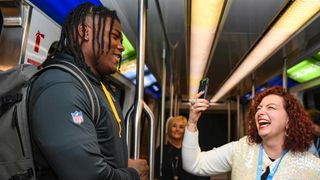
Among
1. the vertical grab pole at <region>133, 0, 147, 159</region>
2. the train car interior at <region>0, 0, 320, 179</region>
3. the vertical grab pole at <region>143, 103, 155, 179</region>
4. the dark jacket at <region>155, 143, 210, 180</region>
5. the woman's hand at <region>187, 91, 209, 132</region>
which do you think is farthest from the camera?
the dark jacket at <region>155, 143, 210, 180</region>

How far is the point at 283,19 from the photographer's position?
6.58 feet

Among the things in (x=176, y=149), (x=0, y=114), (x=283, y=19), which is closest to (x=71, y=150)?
(x=0, y=114)

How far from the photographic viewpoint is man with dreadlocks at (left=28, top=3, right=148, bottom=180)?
854 millimetres

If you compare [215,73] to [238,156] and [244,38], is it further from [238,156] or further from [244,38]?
[238,156]

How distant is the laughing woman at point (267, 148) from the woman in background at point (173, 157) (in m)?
1.23

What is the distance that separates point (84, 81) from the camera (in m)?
0.97

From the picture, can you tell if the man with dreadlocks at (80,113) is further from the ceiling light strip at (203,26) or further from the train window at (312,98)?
the train window at (312,98)

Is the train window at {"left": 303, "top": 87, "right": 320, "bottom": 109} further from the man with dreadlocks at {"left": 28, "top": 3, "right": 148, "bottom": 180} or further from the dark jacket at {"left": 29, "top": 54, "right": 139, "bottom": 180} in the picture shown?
the dark jacket at {"left": 29, "top": 54, "right": 139, "bottom": 180}

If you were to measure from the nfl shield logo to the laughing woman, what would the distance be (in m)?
0.85

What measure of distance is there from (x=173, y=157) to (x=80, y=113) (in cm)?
248

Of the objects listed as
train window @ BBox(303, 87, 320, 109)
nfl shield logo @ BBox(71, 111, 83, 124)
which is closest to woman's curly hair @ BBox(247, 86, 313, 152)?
nfl shield logo @ BBox(71, 111, 83, 124)

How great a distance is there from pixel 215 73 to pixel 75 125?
506 cm

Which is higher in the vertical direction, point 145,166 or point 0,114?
point 0,114

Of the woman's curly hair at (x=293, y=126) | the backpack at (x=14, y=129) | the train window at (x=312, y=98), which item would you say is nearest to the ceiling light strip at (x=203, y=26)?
the woman's curly hair at (x=293, y=126)
